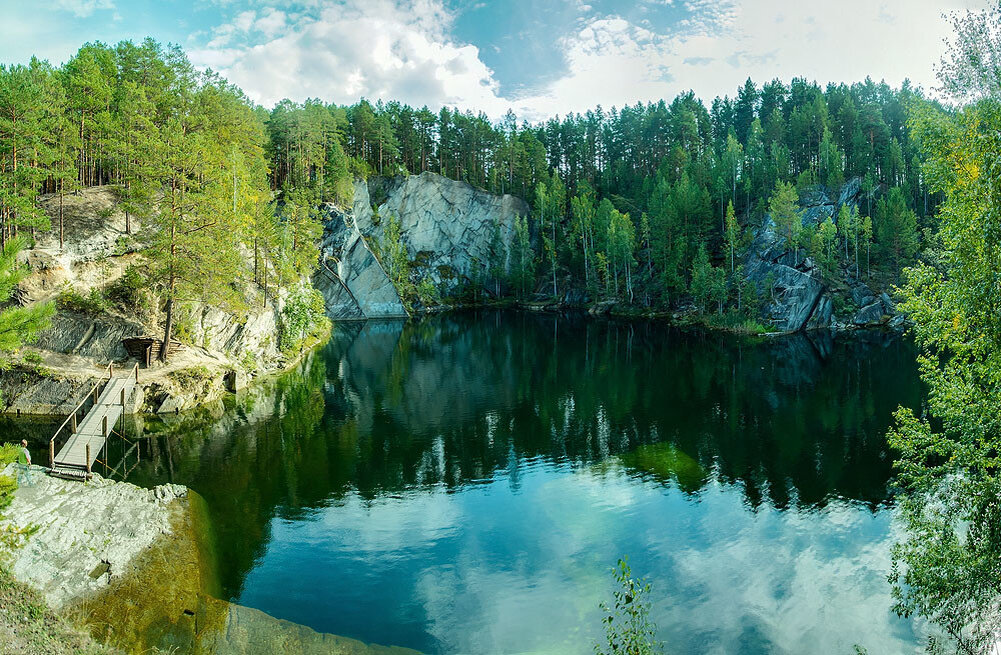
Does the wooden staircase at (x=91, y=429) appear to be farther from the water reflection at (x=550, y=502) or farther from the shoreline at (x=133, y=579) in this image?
the water reflection at (x=550, y=502)

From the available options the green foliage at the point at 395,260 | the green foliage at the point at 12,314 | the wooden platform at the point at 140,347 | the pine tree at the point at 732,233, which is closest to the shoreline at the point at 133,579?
the green foliage at the point at 12,314

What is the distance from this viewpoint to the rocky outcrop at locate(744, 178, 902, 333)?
71875 mm

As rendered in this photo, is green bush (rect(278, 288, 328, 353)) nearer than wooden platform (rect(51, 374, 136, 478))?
No

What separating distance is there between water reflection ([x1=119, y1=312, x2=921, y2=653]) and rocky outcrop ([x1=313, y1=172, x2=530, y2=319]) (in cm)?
4541

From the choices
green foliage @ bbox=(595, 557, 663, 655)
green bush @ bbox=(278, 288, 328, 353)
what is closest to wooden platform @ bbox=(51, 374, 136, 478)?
green foliage @ bbox=(595, 557, 663, 655)

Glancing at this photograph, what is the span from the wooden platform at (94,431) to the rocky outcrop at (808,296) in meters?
68.4

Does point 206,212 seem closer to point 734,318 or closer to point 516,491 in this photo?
point 516,491

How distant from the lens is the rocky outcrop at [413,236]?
3504 inches

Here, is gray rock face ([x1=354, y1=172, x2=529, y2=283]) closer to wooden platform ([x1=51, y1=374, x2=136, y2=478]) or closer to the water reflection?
the water reflection

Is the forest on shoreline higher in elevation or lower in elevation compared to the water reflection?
higher

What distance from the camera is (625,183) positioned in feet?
373

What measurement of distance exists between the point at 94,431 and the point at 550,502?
20.8 m

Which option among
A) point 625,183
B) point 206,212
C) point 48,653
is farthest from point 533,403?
point 625,183

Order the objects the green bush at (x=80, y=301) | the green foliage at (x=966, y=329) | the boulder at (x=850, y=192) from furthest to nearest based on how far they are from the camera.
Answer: the boulder at (x=850, y=192)
the green bush at (x=80, y=301)
the green foliage at (x=966, y=329)
